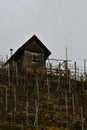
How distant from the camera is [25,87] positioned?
3048 cm

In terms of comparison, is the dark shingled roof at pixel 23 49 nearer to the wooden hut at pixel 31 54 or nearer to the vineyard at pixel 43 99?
the wooden hut at pixel 31 54

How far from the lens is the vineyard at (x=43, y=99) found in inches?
929

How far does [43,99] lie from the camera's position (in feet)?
92.4

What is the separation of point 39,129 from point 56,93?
9.02 meters

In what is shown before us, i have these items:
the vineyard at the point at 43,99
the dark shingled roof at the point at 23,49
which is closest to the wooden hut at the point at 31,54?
the dark shingled roof at the point at 23,49

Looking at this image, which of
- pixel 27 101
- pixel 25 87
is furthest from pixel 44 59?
pixel 27 101

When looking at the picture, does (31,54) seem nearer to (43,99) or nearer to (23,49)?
(23,49)

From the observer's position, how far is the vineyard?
929 inches

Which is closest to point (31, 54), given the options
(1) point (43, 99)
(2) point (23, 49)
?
(2) point (23, 49)

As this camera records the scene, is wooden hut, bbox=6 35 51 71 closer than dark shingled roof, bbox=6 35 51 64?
Yes

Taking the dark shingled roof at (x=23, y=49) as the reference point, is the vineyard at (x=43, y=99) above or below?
below

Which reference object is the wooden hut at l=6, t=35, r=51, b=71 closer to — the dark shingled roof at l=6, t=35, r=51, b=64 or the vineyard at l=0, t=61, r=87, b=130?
the dark shingled roof at l=6, t=35, r=51, b=64

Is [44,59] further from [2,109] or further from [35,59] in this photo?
[2,109]

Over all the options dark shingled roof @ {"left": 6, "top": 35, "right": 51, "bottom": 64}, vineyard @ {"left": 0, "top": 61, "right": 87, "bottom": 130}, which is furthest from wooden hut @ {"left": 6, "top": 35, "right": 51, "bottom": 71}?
vineyard @ {"left": 0, "top": 61, "right": 87, "bottom": 130}
